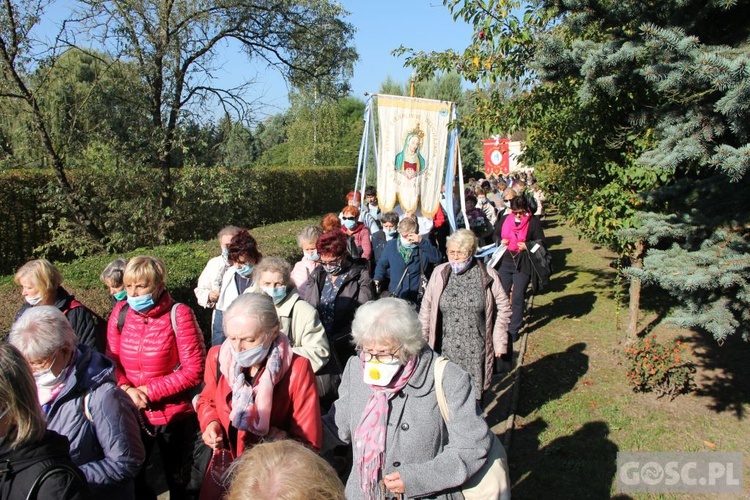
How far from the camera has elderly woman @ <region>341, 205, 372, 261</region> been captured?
774cm

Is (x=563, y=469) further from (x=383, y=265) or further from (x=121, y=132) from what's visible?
(x=121, y=132)

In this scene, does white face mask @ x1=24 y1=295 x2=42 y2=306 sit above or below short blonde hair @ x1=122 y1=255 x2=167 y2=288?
below

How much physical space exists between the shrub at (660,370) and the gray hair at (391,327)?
4488 millimetres

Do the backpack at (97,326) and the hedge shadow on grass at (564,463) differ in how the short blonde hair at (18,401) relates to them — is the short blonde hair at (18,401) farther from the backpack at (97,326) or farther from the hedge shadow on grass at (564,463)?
the hedge shadow on grass at (564,463)

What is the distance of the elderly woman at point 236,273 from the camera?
4949mm

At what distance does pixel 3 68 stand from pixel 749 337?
363 inches

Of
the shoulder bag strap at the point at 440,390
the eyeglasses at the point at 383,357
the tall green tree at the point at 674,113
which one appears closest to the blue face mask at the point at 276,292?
the eyeglasses at the point at 383,357

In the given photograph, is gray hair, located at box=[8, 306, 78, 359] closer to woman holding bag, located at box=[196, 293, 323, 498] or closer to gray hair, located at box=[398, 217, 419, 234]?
woman holding bag, located at box=[196, 293, 323, 498]

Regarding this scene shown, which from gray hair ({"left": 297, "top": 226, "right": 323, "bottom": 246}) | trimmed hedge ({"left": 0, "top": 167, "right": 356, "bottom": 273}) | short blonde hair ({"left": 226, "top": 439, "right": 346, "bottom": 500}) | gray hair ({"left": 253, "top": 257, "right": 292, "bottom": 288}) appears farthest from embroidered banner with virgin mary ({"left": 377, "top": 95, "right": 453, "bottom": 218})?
short blonde hair ({"left": 226, "top": 439, "right": 346, "bottom": 500})

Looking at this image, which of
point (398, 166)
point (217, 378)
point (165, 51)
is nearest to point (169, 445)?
point (217, 378)

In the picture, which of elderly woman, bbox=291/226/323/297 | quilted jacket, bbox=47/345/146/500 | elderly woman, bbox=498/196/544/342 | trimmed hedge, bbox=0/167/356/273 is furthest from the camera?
trimmed hedge, bbox=0/167/356/273

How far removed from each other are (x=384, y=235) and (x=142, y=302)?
496cm

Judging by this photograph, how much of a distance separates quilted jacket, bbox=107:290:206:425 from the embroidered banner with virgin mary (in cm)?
863

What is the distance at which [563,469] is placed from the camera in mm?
5078
